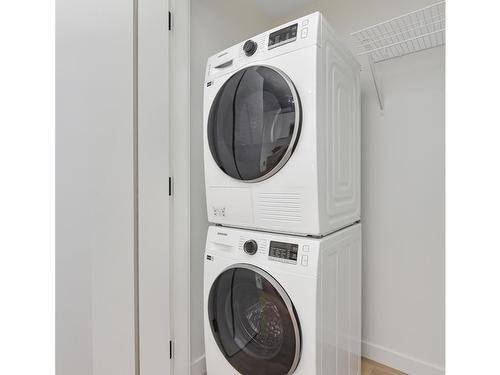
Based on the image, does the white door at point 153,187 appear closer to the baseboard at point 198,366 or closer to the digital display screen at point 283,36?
the baseboard at point 198,366

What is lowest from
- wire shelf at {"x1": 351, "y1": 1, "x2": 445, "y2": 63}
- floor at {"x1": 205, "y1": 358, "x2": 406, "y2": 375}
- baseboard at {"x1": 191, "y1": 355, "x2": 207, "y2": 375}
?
floor at {"x1": 205, "y1": 358, "x2": 406, "y2": 375}

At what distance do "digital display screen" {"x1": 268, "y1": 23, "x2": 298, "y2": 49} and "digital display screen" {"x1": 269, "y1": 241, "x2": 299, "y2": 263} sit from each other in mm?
926

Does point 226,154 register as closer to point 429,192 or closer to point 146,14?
point 146,14

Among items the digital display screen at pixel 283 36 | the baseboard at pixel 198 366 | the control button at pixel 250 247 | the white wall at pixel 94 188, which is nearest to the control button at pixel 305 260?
the control button at pixel 250 247

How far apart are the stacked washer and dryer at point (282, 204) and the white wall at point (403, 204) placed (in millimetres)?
368

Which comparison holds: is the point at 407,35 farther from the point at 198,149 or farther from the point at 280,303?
the point at 280,303

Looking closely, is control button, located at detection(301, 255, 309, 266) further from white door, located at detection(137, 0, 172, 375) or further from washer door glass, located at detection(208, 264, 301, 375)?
white door, located at detection(137, 0, 172, 375)

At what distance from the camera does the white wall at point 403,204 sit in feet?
5.22

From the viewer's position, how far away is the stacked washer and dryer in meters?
1.13

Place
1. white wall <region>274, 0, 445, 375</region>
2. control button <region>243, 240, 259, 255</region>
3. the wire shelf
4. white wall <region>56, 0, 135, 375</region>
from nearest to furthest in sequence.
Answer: white wall <region>56, 0, 135, 375</region> < control button <region>243, 240, 259, 255</region> < the wire shelf < white wall <region>274, 0, 445, 375</region>

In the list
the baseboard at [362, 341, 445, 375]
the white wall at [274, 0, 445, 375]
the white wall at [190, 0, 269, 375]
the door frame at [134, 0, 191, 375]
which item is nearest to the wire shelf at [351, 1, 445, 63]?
the white wall at [274, 0, 445, 375]

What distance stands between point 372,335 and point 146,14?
95.0 inches

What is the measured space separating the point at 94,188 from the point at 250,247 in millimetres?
757

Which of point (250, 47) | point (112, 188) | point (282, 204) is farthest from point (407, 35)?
point (112, 188)
